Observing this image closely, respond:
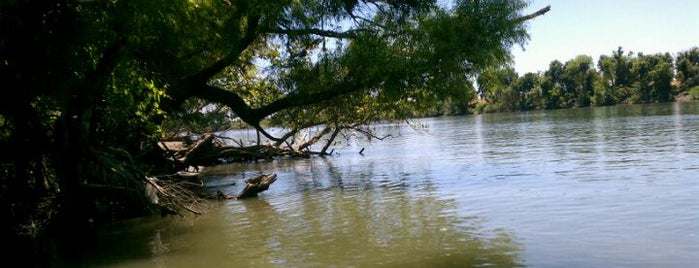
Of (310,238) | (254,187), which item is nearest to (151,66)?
(310,238)

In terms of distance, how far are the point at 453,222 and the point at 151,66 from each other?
7.46 metres

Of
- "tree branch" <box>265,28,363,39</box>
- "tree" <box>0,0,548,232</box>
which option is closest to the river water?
"tree" <box>0,0,548,232</box>

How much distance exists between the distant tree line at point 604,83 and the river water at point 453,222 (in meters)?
82.2

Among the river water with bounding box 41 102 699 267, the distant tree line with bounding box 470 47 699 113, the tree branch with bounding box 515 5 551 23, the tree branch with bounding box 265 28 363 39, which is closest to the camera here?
the river water with bounding box 41 102 699 267

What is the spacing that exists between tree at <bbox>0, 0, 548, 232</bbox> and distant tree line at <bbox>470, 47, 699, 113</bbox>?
8678 cm

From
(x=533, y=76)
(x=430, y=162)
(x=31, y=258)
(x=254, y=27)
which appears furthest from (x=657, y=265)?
(x=533, y=76)

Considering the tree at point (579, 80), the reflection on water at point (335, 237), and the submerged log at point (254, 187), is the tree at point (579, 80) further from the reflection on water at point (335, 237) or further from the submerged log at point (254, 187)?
the reflection on water at point (335, 237)

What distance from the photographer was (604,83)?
380 ft

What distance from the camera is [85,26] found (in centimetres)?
960

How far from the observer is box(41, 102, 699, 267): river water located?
1048 centimetres

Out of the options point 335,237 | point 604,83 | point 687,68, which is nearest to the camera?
point 335,237

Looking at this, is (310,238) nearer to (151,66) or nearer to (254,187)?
(151,66)

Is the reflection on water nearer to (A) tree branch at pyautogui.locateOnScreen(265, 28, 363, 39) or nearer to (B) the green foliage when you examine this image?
(A) tree branch at pyautogui.locateOnScreen(265, 28, 363, 39)

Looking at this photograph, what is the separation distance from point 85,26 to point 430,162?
20.6 meters
